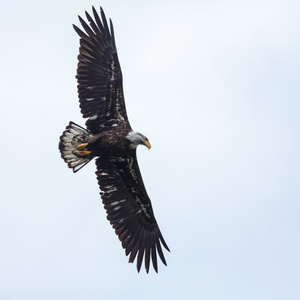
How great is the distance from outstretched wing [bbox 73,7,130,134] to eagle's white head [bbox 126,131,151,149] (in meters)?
0.38

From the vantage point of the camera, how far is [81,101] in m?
16.9

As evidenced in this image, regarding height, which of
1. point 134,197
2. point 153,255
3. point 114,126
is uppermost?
point 114,126

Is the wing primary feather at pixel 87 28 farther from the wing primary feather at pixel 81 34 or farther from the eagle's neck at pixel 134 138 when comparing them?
the eagle's neck at pixel 134 138

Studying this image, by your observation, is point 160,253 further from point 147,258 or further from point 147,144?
point 147,144

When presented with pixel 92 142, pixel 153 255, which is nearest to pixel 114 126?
pixel 92 142

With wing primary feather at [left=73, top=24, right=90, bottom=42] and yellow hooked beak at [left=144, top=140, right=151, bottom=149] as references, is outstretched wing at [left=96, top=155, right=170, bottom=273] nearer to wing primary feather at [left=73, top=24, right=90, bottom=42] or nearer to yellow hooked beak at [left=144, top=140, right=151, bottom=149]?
yellow hooked beak at [left=144, top=140, right=151, bottom=149]

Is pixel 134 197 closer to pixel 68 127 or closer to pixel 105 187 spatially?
pixel 105 187

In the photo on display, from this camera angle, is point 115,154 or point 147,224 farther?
point 147,224

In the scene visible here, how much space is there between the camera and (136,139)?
16.8m

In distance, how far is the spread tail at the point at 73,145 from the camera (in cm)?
1700

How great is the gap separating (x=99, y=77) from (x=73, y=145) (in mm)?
1603

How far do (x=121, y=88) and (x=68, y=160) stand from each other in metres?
2.00

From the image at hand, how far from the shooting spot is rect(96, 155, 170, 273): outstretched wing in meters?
17.6

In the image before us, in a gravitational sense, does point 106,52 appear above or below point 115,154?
above
